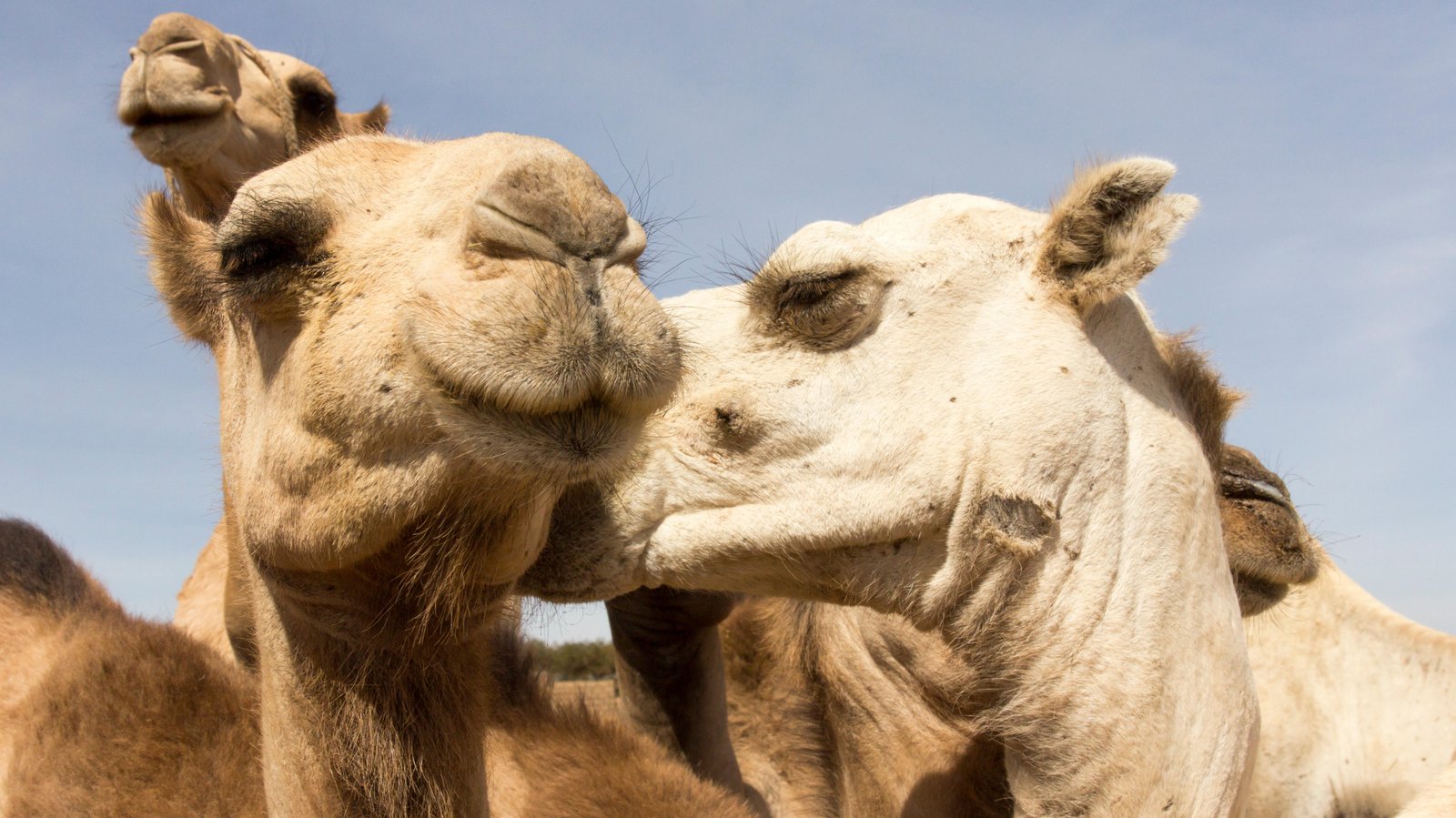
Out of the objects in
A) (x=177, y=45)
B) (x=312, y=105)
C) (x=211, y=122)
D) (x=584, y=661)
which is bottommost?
(x=584, y=661)

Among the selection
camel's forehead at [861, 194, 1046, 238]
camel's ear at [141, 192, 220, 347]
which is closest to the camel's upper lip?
camel's ear at [141, 192, 220, 347]

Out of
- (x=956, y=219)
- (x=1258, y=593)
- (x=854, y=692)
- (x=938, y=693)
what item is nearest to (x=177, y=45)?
(x=956, y=219)

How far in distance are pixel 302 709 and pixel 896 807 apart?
2324 millimetres

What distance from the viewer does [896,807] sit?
15.1 ft

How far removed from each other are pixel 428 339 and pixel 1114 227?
210cm

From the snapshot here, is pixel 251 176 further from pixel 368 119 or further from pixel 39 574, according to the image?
pixel 368 119

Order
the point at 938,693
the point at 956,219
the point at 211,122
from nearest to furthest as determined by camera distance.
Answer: the point at 956,219
the point at 938,693
the point at 211,122

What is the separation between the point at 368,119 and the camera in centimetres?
705

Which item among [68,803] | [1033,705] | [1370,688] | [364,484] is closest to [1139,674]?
[1033,705]

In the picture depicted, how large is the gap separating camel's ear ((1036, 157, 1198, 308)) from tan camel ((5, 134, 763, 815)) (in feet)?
5.31

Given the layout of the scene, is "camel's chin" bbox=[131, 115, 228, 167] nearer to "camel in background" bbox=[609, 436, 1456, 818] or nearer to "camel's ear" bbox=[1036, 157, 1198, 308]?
"camel in background" bbox=[609, 436, 1456, 818]

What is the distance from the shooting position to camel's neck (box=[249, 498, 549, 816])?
297cm

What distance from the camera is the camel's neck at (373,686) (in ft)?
9.75

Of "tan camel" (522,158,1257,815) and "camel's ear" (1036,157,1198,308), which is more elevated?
"camel's ear" (1036,157,1198,308)
